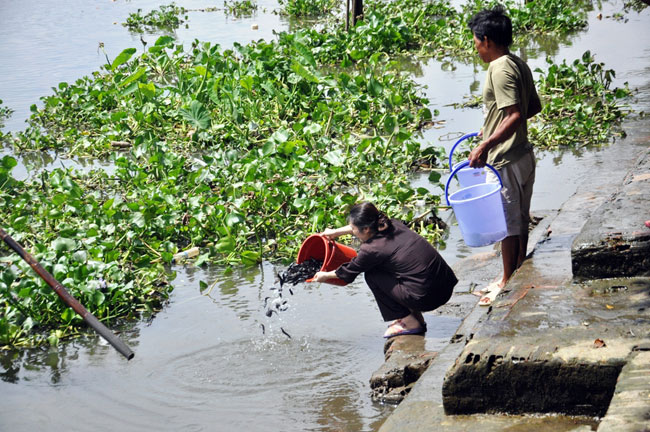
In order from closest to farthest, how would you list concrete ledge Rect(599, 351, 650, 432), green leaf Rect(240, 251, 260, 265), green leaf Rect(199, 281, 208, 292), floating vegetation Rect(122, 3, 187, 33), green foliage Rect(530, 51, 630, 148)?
concrete ledge Rect(599, 351, 650, 432) → green leaf Rect(199, 281, 208, 292) → green leaf Rect(240, 251, 260, 265) → green foliage Rect(530, 51, 630, 148) → floating vegetation Rect(122, 3, 187, 33)

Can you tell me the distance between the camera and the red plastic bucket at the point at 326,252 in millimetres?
4801

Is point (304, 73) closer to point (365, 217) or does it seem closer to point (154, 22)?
point (365, 217)

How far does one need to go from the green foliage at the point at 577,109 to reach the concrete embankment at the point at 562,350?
11.5 ft

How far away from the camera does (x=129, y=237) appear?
6.04 meters

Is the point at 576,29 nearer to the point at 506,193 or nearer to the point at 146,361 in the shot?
the point at 506,193

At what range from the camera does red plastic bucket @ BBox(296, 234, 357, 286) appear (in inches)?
189

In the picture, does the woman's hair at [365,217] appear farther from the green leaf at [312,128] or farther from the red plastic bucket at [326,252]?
the green leaf at [312,128]

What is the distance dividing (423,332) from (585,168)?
329 centimetres

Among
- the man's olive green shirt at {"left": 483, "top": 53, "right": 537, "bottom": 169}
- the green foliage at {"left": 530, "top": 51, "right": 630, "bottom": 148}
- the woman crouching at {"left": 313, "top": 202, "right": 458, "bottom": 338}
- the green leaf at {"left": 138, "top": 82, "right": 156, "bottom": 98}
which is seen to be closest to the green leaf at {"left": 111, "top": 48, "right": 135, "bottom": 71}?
the green leaf at {"left": 138, "top": 82, "right": 156, "bottom": 98}

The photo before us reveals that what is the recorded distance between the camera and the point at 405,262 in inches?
174

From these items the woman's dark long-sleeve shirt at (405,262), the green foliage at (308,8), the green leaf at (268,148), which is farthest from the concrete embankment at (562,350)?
the green foliage at (308,8)

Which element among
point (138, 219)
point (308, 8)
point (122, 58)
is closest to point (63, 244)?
point (138, 219)

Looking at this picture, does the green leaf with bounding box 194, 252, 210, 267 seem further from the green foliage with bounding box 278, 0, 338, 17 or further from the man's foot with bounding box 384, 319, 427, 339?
the green foliage with bounding box 278, 0, 338, 17

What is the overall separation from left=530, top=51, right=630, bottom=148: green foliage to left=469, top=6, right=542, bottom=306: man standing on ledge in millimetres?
3561
